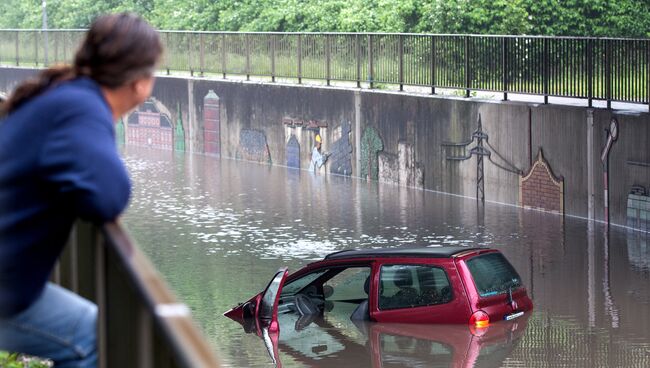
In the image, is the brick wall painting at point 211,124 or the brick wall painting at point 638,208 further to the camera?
the brick wall painting at point 211,124

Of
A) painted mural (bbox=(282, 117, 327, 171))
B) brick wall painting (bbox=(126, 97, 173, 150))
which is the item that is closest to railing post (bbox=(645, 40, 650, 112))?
painted mural (bbox=(282, 117, 327, 171))

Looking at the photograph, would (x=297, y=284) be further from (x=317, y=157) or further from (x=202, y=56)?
(x=202, y=56)

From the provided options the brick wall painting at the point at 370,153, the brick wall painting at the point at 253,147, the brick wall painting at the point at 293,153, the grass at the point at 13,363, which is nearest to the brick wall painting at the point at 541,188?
the brick wall painting at the point at 370,153

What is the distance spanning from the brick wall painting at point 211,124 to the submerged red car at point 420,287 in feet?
89.6

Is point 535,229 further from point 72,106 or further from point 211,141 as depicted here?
point 72,106

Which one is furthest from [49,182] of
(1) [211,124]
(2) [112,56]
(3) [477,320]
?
(1) [211,124]

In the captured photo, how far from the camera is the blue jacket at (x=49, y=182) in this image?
3463mm

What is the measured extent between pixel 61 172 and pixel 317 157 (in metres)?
34.0

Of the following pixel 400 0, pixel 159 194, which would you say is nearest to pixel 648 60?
pixel 159 194

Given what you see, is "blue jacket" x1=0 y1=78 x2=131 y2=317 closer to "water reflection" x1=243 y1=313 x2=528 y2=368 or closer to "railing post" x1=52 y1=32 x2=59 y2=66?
"water reflection" x1=243 y1=313 x2=528 y2=368

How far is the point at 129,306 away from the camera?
377cm

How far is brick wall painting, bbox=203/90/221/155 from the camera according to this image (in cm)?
4334

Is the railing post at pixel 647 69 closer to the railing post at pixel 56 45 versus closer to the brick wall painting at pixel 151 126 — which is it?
the brick wall painting at pixel 151 126

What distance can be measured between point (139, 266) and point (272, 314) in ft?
42.6
